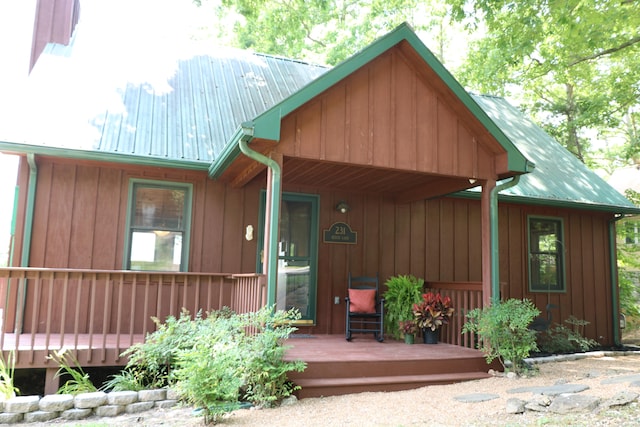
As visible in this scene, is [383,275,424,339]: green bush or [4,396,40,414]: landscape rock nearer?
[4,396,40,414]: landscape rock

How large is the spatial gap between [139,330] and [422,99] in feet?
15.1

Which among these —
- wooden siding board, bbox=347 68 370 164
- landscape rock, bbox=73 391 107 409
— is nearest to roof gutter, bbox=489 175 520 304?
wooden siding board, bbox=347 68 370 164

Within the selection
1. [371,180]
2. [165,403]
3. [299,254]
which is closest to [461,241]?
[371,180]

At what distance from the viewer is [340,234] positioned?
7.95 meters

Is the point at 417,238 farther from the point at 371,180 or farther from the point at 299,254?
the point at 299,254

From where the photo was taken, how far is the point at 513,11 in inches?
361

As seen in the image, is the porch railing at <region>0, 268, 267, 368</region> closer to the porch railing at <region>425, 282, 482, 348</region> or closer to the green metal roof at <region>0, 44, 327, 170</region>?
the green metal roof at <region>0, 44, 327, 170</region>

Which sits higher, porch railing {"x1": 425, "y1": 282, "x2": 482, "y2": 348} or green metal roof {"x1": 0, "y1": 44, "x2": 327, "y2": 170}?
green metal roof {"x1": 0, "y1": 44, "x2": 327, "y2": 170}

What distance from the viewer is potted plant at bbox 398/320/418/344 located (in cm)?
699

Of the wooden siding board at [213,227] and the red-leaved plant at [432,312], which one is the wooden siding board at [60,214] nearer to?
the wooden siding board at [213,227]

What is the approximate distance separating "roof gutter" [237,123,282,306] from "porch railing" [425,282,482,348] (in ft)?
8.99

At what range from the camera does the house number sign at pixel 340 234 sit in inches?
310

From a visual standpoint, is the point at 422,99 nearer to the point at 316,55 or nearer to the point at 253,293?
the point at 253,293

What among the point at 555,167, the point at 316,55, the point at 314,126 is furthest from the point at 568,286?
the point at 316,55
